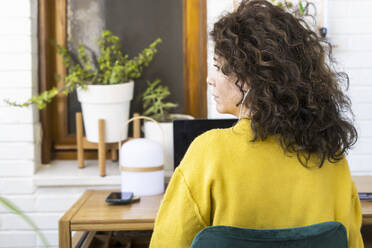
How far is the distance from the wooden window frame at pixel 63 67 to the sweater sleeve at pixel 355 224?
3.45 ft

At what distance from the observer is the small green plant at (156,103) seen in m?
1.99

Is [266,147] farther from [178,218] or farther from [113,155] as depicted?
[113,155]

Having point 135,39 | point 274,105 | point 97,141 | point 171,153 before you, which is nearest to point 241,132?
point 274,105

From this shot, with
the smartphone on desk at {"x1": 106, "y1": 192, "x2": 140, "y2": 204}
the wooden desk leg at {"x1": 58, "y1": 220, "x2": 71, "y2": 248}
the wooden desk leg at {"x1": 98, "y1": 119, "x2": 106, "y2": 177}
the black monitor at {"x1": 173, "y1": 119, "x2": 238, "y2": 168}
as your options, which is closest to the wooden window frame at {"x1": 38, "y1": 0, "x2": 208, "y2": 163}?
the wooden desk leg at {"x1": 98, "y1": 119, "x2": 106, "y2": 177}

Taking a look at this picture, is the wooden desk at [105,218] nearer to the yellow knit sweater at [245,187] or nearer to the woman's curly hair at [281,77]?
the yellow knit sweater at [245,187]

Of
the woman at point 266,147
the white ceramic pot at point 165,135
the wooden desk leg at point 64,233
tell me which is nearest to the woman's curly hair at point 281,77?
the woman at point 266,147

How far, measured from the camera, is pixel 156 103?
2.00 m

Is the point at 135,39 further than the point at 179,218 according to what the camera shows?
Yes

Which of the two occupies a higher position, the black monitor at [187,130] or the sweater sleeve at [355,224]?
the black monitor at [187,130]

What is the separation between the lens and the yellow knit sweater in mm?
912

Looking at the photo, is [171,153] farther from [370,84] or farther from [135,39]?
[370,84]

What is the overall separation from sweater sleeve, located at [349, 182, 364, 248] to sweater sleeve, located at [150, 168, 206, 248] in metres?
0.40

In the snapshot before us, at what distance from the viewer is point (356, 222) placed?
114cm

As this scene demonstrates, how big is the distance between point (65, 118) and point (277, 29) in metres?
1.42
